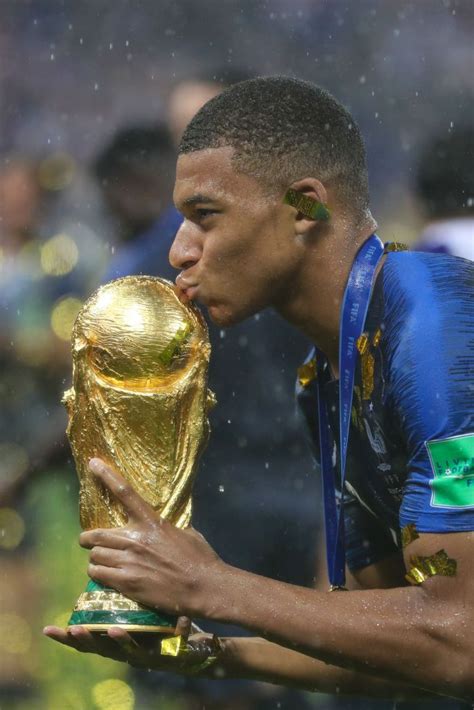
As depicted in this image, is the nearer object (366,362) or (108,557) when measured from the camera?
(108,557)

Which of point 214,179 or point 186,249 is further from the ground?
point 214,179

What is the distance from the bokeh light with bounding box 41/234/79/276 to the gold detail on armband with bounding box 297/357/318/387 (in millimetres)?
2024

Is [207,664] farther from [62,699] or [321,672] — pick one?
[62,699]

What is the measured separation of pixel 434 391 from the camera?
2818 millimetres

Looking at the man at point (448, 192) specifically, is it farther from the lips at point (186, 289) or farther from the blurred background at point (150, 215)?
the lips at point (186, 289)

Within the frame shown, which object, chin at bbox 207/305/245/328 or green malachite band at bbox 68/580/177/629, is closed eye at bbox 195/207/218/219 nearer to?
chin at bbox 207/305/245/328

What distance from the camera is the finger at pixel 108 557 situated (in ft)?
9.23

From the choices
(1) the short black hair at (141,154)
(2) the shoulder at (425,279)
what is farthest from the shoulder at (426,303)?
(1) the short black hair at (141,154)

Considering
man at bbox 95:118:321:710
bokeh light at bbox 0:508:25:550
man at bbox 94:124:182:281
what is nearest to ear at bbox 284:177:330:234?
man at bbox 95:118:321:710

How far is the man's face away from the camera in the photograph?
3066mm

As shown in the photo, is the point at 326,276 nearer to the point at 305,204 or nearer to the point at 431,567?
the point at 305,204

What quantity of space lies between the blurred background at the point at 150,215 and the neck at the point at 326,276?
3.80 feet

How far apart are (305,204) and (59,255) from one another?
103 inches

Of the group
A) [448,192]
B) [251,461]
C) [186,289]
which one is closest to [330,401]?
[186,289]
